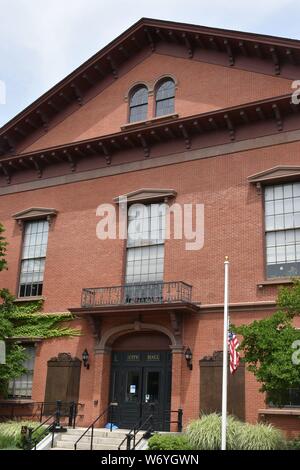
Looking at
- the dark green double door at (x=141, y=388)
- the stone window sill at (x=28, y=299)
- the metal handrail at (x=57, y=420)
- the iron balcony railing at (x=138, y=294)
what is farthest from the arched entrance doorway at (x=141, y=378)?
the stone window sill at (x=28, y=299)

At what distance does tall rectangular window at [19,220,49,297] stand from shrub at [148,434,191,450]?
30.9 ft

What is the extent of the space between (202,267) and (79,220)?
19.3ft

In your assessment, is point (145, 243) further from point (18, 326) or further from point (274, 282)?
point (18, 326)

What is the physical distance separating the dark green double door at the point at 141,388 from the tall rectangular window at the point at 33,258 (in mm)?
4761

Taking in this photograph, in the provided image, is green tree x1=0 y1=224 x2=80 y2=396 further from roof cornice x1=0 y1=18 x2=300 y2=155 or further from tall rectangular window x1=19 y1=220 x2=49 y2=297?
roof cornice x1=0 y1=18 x2=300 y2=155

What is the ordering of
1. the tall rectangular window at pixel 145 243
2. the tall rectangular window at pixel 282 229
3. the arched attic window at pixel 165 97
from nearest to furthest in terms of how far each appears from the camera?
the tall rectangular window at pixel 282 229, the tall rectangular window at pixel 145 243, the arched attic window at pixel 165 97

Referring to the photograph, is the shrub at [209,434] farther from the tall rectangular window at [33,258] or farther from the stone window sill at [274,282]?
the tall rectangular window at [33,258]

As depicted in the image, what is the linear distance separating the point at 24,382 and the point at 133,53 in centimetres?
1433

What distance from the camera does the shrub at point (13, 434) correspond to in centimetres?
1770

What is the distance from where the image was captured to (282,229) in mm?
19156

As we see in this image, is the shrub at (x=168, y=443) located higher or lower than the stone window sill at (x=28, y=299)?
lower

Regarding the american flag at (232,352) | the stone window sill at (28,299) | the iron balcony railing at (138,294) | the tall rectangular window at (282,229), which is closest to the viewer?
the american flag at (232,352)

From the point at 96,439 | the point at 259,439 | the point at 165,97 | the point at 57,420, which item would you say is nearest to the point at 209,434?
the point at 259,439

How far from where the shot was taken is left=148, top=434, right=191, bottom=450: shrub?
1515cm
